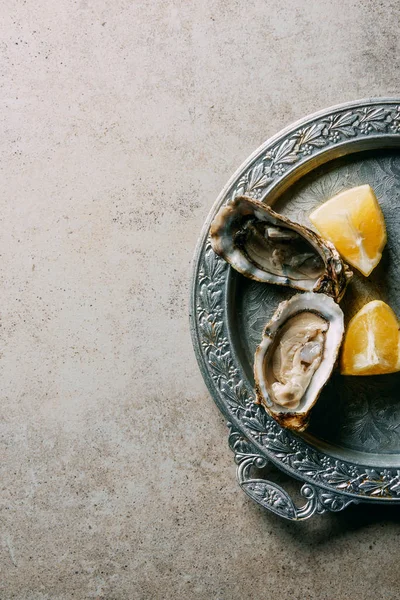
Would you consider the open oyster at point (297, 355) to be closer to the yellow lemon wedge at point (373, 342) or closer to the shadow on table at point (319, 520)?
the yellow lemon wedge at point (373, 342)

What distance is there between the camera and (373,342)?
1382 mm

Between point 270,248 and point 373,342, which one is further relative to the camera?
point 270,248

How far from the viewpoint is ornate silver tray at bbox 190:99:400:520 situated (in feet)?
4.79

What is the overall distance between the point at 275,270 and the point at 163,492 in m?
0.65

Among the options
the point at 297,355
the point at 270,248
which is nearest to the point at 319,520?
the point at 297,355

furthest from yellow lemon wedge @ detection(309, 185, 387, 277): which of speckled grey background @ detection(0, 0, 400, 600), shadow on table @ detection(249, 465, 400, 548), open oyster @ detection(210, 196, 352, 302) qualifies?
shadow on table @ detection(249, 465, 400, 548)

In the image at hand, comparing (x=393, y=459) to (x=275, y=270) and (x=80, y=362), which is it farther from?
(x=80, y=362)

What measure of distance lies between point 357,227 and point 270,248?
22 centimetres

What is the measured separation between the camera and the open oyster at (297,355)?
1.43 meters

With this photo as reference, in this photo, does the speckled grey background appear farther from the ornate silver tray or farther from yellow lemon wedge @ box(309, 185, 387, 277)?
yellow lemon wedge @ box(309, 185, 387, 277)

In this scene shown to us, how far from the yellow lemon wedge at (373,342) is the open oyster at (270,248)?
0.08 meters

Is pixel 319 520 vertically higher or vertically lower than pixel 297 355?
lower

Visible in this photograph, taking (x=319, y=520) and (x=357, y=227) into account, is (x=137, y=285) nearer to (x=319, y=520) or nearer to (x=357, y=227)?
(x=357, y=227)

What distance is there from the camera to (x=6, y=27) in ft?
5.29
